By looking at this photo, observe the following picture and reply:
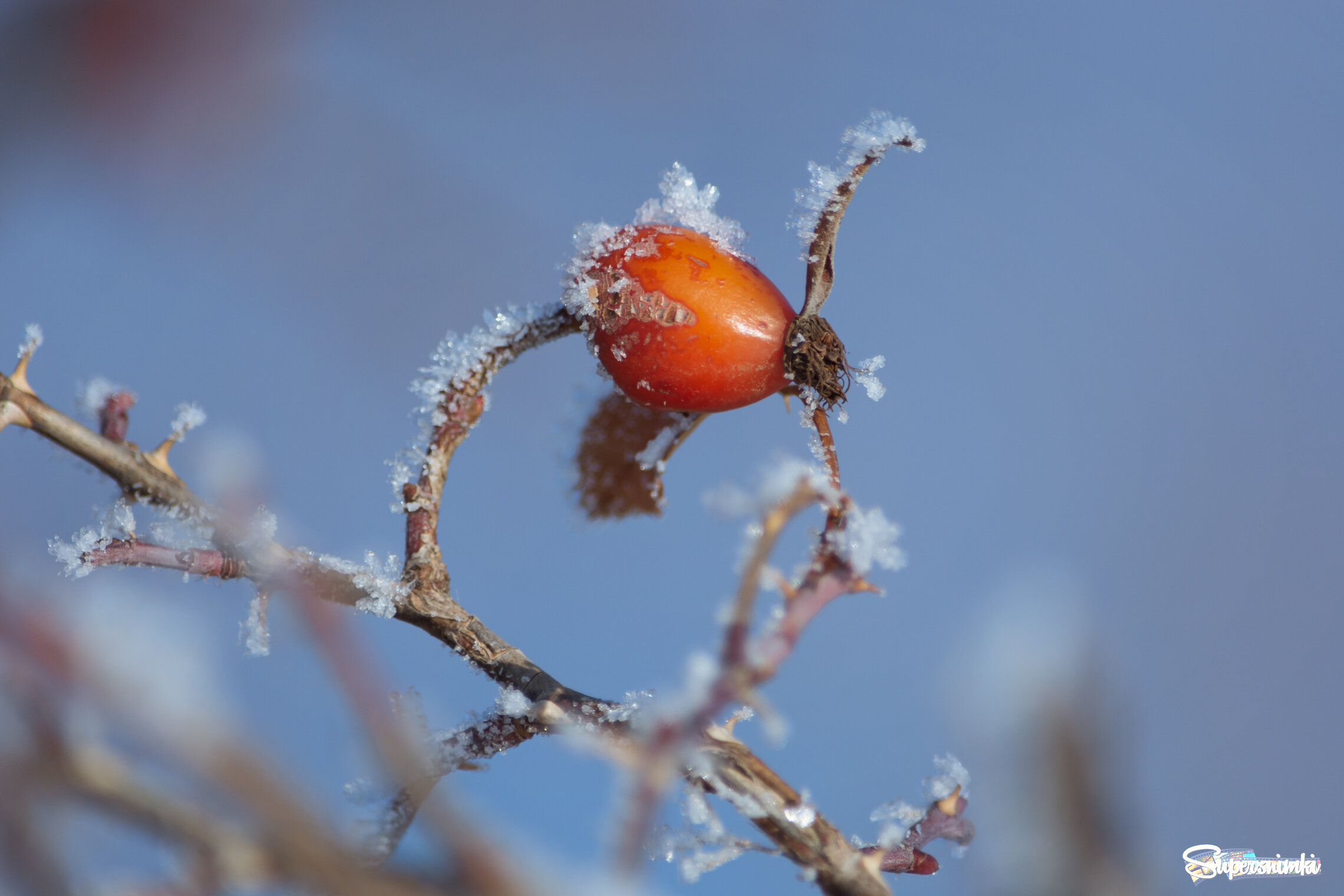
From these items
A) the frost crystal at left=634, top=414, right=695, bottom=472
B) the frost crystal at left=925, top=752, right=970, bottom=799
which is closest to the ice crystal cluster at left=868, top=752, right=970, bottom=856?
the frost crystal at left=925, top=752, right=970, bottom=799

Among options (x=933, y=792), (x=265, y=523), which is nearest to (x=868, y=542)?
(x=933, y=792)

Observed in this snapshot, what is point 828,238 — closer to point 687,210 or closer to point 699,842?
point 687,210

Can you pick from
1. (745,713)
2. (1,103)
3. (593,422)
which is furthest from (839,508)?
(1,103)

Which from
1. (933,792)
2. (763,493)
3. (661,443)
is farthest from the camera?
(661,443)

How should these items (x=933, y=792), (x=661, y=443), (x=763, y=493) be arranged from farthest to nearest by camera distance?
(x=661, y=443) < (x=933, y=792) < (x=763, y=493)

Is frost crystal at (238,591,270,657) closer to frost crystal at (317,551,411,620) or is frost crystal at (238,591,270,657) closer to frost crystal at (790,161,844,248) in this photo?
frost crystal at (317,551,411,620)

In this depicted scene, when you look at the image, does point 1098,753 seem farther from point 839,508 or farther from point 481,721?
point 481,721
